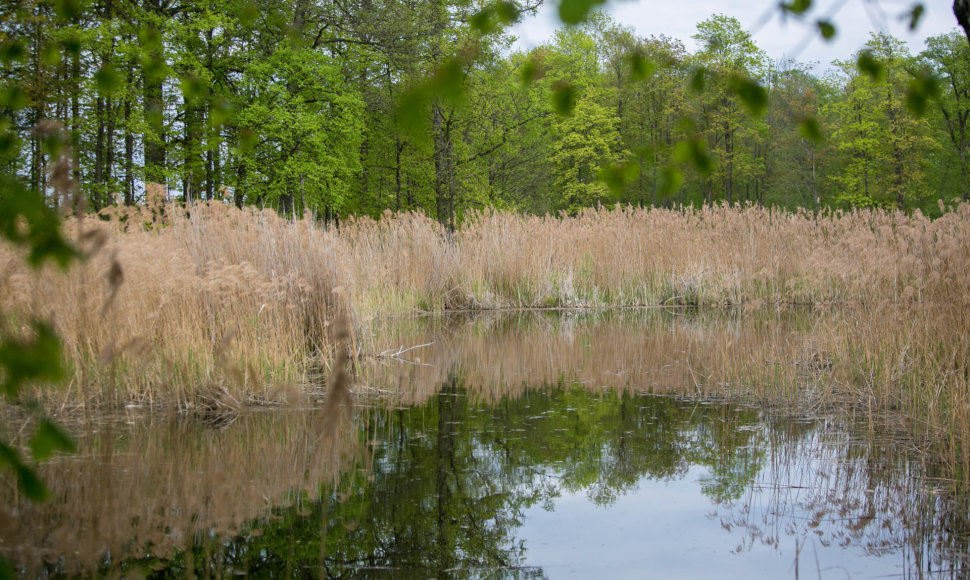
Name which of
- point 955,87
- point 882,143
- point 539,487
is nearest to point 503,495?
point 539,487

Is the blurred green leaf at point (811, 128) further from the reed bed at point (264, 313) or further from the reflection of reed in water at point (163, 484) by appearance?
the reed bed at point (264, 313)

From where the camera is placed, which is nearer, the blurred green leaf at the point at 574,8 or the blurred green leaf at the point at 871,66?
the blurred green leaf at the point at 574,8

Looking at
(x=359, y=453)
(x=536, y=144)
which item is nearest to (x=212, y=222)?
(x=359, y=453)

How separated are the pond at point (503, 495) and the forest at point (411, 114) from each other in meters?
1.35

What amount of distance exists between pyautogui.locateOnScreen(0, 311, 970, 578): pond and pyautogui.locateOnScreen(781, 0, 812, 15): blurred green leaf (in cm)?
139

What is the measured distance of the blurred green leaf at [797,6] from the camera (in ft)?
4.97

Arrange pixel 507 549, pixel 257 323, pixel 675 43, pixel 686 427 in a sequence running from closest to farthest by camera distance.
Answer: pixel 507 549 → pixel 686 427 → pixel 257 323 → pixel 675 43

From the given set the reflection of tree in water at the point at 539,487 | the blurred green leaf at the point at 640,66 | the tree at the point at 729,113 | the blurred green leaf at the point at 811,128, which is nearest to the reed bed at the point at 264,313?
the reflection of tree in water at the point at 539,487

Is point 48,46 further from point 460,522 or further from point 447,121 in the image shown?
point 447,121

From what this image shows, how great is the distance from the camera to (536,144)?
110 ft

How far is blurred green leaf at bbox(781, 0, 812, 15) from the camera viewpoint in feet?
4.97

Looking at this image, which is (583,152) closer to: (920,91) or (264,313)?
(264,313)

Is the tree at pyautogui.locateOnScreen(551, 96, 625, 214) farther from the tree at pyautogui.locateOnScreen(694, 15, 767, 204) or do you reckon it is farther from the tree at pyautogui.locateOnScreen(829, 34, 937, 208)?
the tree at pyautogui.locateOnScreen(829, 34, 937, 208)

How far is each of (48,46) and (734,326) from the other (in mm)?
7980
